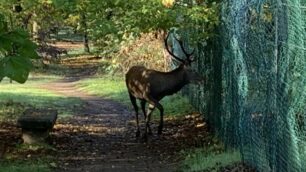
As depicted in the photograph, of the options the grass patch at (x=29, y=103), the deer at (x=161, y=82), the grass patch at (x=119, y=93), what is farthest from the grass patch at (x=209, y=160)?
the grass patch at (x=29, y=103)

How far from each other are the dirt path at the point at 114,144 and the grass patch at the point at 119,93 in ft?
5.31

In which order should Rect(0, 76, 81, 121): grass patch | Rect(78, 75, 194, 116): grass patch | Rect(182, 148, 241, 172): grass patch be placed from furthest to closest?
Rect(78, 75, 194, 116): grass patch, Rect(0, 76, 81, 121): grass patch, Rect(182, 148, 241, 172): grass patch

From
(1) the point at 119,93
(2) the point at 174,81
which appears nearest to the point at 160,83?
(2) the point at 174,81

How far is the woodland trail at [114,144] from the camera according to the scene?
432 inches

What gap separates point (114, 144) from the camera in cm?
1355

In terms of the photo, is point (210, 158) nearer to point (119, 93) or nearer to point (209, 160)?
point (209, 160)

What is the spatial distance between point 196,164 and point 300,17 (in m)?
4.50

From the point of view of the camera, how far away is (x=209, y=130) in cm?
1350

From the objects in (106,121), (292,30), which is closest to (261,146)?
(292,30)

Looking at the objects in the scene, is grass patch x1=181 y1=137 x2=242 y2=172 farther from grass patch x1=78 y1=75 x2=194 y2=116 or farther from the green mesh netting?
grass patch x1=78 y1=75 x2=194 y2=116

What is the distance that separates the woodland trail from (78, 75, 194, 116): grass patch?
4.96 ft

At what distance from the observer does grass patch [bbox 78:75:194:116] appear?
19.3 m

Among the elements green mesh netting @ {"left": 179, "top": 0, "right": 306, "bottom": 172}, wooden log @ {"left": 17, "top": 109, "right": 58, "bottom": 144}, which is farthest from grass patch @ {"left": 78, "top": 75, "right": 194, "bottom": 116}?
green mesh netting @ {"left": 179, "top": 0, "right": 306, "bottom": 172}

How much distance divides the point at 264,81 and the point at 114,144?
645 cm
